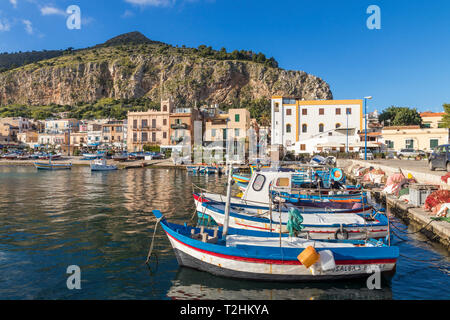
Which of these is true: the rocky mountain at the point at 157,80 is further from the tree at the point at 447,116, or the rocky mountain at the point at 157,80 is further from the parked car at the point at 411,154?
the parked car at the point at 411,154

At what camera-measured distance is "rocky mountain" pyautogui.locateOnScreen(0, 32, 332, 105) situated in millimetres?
160250

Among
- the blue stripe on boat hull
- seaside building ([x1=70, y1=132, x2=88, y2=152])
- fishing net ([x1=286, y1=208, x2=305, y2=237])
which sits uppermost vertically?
seaside building ([x1=70, y1=132, x2=88, y2=152])

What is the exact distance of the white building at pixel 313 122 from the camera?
65250 mm

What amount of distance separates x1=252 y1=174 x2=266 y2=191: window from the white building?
1941 inches

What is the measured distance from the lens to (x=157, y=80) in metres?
170

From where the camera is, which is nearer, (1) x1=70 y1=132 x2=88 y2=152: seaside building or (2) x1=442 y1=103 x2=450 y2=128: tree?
(2) x1=442 y1=103 x2=450 y2=128: tree

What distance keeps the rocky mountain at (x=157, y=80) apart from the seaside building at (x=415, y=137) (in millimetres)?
99417

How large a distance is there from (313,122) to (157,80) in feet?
395

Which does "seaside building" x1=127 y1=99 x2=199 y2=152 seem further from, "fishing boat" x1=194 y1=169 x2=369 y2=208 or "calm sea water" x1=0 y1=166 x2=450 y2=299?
"fishing boat" x1=194 y1=169 x2=369 y2=208

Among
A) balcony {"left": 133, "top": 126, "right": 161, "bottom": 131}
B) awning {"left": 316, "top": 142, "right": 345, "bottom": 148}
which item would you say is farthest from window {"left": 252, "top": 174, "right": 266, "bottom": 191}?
balcony {"left": 133, "top": 126, "right": 161, "bottom": 131}

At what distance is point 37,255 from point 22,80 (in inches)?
7670
